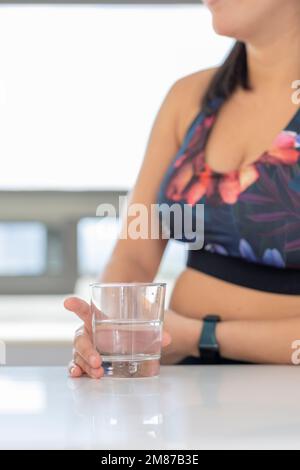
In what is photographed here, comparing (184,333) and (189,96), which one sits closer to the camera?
(184,333)

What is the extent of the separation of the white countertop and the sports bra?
0.92ft

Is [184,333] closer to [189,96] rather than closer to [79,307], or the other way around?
[79,307]

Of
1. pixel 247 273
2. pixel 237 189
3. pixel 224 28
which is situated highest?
pixel 224 28

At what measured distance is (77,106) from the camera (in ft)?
9.12

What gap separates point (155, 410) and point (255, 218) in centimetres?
62

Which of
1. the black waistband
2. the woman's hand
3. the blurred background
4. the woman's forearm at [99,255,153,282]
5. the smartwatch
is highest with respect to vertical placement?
the blurred background

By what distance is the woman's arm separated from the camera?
119 cm

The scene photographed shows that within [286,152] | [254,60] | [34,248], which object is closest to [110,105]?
[34,248]

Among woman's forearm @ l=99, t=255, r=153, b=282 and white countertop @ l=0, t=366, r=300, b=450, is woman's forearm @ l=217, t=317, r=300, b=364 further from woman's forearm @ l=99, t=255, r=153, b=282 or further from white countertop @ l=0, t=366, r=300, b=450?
woman's forearm @ l=99, t=255, r=153, b=282

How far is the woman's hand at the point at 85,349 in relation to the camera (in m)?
0.93

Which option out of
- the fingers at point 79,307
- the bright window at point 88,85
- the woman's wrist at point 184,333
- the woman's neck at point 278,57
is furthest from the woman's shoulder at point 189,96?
the bright window at point 88,85

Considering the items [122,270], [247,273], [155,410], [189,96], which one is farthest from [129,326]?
[189,96]

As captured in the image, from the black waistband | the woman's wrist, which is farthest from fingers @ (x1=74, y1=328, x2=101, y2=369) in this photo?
the black waistband
